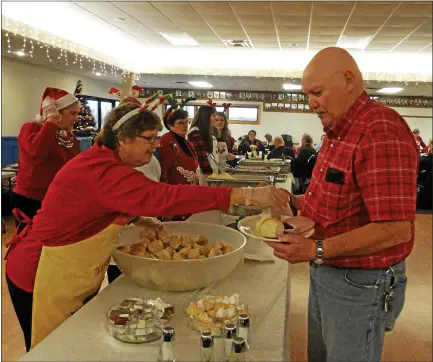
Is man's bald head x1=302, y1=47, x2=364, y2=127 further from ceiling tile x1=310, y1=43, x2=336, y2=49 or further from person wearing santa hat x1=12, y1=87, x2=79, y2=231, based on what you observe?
ceiling tile x1=310, y1=43, x2=336, y2=49

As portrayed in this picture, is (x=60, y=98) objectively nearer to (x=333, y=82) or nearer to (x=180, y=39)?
(x=333, y=82)

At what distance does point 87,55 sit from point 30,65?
65.8 inches

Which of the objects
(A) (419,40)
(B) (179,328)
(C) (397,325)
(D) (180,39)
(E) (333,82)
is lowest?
(C) (397,325)

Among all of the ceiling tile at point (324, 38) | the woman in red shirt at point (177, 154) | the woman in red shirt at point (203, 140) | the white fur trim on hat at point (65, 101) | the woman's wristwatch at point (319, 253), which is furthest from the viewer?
the ceiling tile at point (324, 38)

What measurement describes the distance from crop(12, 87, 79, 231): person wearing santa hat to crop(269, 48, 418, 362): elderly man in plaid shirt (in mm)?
1825

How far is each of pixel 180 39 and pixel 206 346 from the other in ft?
22.0

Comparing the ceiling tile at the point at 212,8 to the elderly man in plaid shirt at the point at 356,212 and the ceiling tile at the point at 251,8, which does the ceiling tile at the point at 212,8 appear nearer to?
the ceiling tile at the point at 251,8

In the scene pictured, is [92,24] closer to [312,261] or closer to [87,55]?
[87,55]

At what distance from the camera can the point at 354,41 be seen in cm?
643

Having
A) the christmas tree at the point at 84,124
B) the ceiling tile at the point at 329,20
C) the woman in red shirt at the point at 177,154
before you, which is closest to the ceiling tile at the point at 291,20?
the ceiling tile at the point at 329,20

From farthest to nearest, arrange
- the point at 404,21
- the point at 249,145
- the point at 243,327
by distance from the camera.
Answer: the point at 249,145 < the point at 404,21 < the point at 243,327

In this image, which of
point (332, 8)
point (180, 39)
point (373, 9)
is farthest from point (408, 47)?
point (180, 39)

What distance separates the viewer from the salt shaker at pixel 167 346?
0.89 metres

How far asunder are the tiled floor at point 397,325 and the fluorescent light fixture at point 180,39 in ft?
14.2
